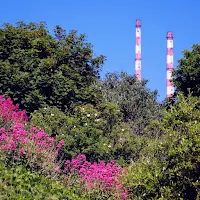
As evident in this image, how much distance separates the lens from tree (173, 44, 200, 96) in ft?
65.5

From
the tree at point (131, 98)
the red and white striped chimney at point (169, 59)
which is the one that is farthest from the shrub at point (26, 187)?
the red and white striped chimney at point (169, 59)

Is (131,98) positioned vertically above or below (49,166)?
above

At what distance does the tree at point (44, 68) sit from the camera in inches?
709

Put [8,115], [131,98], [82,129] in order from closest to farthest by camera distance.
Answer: [8,115] < [82,129] < [131,98]

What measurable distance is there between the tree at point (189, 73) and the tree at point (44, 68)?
2953mm

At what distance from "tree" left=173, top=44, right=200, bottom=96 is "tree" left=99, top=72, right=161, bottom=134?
368 cm

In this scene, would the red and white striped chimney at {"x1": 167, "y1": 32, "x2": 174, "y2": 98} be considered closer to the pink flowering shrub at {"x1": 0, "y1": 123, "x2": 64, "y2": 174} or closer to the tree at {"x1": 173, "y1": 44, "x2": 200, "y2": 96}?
the tree at {"x1": 173, "y1": 44, "x2": 200, "y2": 96}

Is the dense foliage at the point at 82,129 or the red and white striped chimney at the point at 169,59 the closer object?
the dense foliage at the point at 82,129

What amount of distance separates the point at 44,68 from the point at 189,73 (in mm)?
5385

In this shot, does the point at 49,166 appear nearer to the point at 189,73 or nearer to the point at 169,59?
the point at 189,73

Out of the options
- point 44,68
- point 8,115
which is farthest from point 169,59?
point 8,115

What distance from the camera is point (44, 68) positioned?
61.1 feet

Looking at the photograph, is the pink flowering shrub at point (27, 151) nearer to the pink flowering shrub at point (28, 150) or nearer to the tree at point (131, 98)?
the pink flowering shrub at point (28, 150)

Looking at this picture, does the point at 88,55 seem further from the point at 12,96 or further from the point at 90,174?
the point at 90,174
